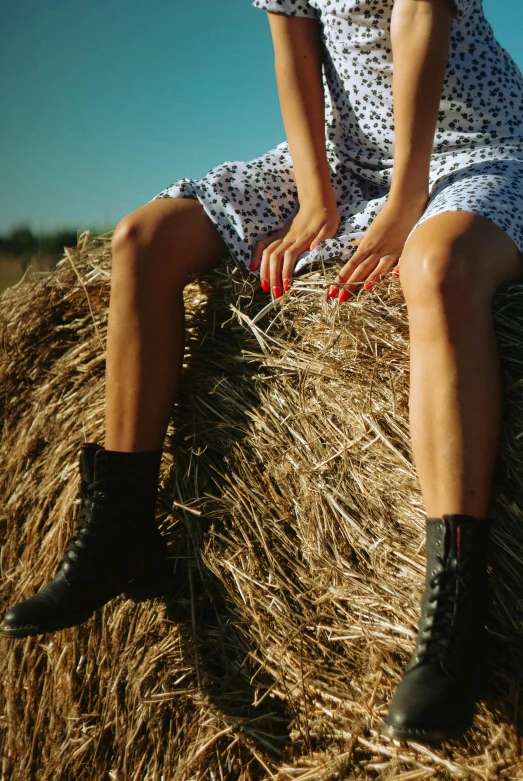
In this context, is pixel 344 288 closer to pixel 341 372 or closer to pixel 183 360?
pixel 341 372

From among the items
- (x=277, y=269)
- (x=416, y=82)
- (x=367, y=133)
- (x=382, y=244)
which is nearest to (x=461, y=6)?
(x=416, y=82)

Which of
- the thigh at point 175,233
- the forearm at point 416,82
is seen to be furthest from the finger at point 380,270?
the thigh at point 175,233

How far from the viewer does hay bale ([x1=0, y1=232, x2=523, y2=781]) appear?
0.92m

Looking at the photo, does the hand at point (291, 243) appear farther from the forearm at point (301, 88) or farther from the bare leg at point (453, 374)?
the bare leg at point (453, 374)

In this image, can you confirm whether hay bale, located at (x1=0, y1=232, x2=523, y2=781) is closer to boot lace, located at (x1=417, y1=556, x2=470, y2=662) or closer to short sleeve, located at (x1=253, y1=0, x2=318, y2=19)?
boot lace, located at (x1=417, y1=556, x2=470, y2=662)

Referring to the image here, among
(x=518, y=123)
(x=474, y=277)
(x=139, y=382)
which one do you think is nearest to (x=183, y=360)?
(x=139, y=382)

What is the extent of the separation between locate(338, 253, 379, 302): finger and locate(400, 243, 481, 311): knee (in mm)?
185

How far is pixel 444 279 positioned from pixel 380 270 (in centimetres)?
22

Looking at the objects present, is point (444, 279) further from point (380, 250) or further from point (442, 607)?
point (442, 607)

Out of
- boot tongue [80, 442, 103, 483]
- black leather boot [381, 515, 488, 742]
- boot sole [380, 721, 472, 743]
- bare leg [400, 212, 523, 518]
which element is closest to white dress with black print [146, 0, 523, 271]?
bare leg [400, 212, 523, 518]

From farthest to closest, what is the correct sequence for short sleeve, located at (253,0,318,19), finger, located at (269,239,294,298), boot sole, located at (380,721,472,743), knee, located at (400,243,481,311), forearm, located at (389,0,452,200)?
short sleeve, located at (253,0,318,19)
finger, located at (269,239,294,298)
forearm, located at (389,0,452,200)
knee, located at (400,243,481,311)
boot sole, located at (380,721,472,743)

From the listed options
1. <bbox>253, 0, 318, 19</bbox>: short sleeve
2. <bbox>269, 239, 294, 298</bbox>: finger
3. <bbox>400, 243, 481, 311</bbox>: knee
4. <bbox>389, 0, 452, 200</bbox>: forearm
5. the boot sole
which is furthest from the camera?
<bbox>253, 0, 318, 19</bbox>: short sleeve

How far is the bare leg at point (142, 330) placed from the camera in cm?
114

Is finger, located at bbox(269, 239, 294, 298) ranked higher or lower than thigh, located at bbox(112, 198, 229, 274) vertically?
lower
